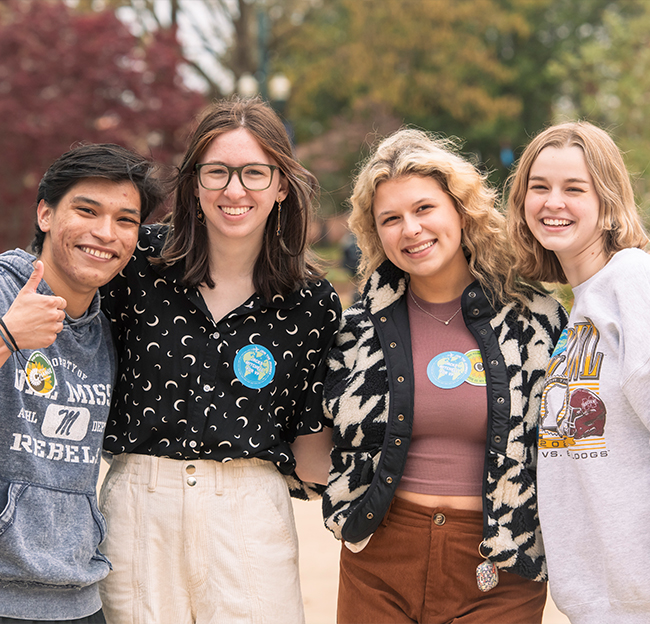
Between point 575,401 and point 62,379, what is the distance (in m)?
1.54

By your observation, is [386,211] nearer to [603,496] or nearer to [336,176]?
[603,496]

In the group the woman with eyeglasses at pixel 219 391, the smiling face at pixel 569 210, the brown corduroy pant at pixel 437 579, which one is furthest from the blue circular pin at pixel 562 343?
the woman with eyeglasses at pixel 219 391

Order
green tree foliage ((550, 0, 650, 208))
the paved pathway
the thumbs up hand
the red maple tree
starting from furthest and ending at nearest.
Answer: the red maple tree → green tree foliage ((550, 0, 650, 208)) → the paved pathway → the thumbs up hand

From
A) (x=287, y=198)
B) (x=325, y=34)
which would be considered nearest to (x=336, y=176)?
(x=325, y=34)

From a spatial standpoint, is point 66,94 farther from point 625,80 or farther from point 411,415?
point 411,415

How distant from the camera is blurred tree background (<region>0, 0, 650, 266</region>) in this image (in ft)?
41.7

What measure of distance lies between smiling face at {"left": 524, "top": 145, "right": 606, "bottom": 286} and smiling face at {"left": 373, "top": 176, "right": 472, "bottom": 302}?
295 millimetres

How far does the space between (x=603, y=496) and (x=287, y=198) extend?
1499 millimetres

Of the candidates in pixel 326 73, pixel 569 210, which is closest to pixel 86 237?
pixel 569 210

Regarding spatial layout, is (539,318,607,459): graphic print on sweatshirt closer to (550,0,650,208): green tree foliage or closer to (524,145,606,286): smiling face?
(524,145,606,286): smiling face

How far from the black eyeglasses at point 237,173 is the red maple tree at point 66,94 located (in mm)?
10721

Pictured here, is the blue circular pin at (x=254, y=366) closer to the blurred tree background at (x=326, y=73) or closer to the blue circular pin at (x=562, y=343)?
the blue circular pin at (x=562, y=343)

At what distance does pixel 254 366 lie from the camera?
8.37 ft

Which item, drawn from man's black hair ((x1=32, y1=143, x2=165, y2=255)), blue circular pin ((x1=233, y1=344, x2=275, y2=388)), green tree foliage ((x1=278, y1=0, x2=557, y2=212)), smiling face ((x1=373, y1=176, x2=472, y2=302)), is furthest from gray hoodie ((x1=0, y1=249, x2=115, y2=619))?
green tree foliage ((x1=278, y1=0, x2=557, y2=212))
